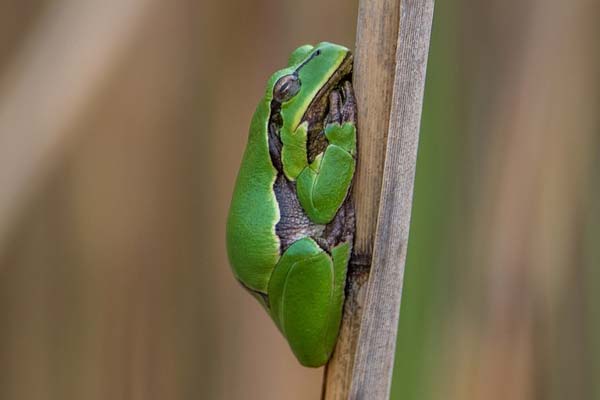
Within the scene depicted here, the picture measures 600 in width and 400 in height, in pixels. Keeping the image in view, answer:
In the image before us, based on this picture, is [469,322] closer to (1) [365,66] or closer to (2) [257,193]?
(2) [257,193]

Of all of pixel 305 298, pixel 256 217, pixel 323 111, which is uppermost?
pixel 323 111

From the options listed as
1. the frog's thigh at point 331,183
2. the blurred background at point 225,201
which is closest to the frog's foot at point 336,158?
the frog's thigh at point 331,183

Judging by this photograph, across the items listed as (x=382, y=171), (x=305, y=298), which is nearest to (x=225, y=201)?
(x=305, y=298)

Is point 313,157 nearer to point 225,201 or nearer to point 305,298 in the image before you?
point 305,298

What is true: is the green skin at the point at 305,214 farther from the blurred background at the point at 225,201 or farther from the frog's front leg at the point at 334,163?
the blurred background at the point at 225,201

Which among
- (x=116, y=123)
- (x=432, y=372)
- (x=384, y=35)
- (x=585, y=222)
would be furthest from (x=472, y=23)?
(x=116, y=123)

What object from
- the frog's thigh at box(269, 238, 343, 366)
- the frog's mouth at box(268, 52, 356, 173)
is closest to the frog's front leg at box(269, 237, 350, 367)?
the frog's thigh at box(269, 238, 343, 366)
